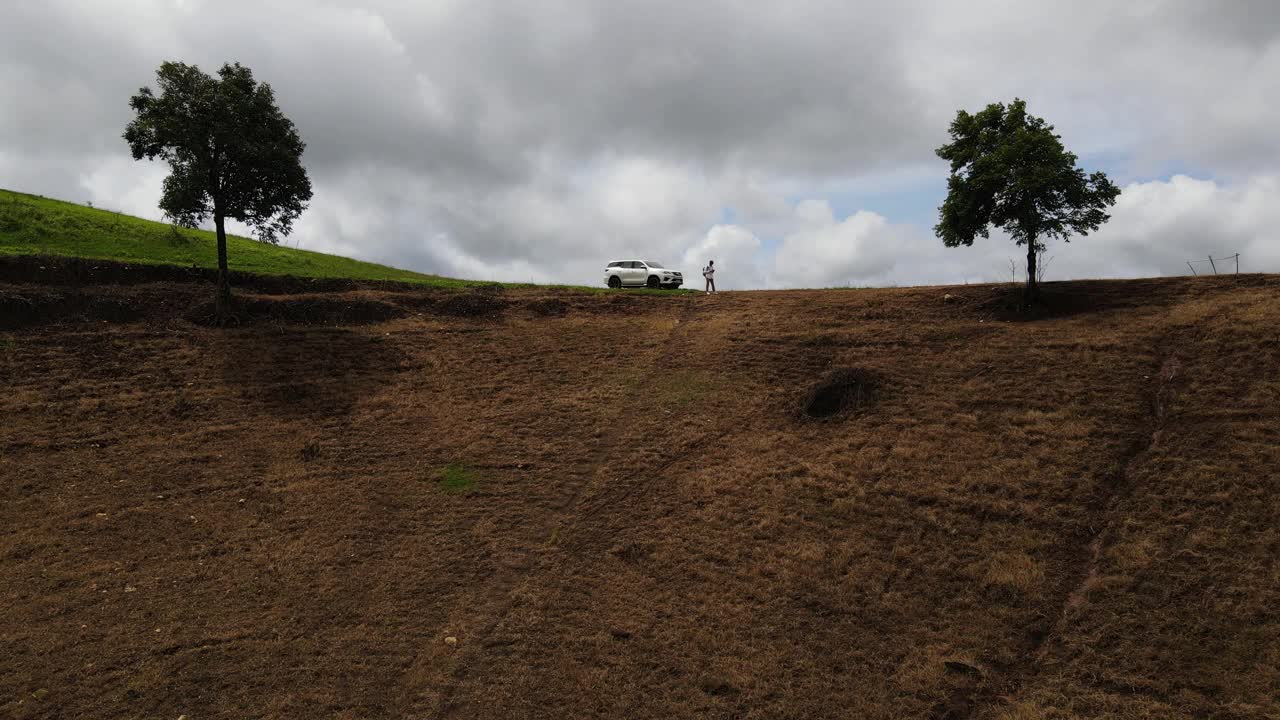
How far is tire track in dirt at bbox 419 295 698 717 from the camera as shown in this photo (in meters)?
12.0

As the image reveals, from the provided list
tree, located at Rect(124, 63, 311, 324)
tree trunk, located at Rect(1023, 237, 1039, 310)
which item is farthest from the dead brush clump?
tree, located at Rect(124, 63, 311, 324)

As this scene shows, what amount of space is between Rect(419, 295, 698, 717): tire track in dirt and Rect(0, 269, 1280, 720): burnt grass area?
94 millimetres

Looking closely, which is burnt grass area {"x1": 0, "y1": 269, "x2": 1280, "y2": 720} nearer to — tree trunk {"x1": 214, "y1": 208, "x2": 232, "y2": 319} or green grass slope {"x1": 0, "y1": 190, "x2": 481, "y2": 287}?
tree trunk {"x1": 214, "y1": 208, "x2": 232, "y2": 319}

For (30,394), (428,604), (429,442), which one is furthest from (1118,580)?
(30,394)

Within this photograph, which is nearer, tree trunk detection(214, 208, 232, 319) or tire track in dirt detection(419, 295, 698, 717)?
tire track in dirt detection(419, 295, 698, 717)

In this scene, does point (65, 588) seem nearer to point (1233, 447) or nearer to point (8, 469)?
point (8, 469)

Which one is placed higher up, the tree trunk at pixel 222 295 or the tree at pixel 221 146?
the tree at pixel 221 146

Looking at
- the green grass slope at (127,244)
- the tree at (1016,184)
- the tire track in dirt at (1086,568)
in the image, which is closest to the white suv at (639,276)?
the green grass slope at (127,244)

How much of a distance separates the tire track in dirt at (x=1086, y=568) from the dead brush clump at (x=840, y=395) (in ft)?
22.3

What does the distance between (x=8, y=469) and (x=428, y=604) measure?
42.3ft

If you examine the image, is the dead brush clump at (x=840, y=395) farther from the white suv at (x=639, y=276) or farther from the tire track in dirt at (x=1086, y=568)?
the white suv at (x=639, y=276)

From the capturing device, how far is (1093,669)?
446 inches

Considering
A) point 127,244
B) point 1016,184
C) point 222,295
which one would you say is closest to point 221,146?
point 222,295

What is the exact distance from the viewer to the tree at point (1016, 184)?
2434 cm
